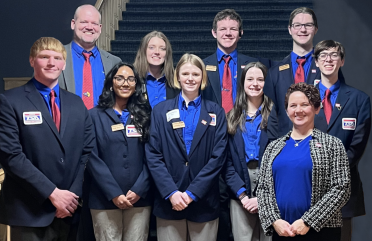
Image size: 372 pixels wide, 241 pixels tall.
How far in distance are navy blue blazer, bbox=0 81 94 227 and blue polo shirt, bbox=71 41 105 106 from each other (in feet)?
2.35

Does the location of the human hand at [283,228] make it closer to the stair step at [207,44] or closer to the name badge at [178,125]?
the name badge at [178,125]

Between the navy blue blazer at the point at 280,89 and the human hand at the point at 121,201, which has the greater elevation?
the navy blue blazer at the point at 280,89

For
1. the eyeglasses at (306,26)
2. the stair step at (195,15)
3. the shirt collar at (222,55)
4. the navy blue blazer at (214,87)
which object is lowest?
the navy blue blazer at (214,87)

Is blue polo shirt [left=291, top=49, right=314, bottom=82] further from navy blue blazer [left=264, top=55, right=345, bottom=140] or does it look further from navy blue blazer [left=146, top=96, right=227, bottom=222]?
navy blue blazer [left=146, top=96, right=227, bottom=222]

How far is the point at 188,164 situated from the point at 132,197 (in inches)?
16.0

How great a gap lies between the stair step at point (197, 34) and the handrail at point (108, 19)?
0.60 feet

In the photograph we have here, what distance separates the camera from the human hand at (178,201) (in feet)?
9.02

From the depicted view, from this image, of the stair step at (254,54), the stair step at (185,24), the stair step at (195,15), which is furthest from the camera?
the stair step at (195,15)

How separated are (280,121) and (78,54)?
1.57m

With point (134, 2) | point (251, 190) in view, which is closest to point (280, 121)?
point (251, 190)

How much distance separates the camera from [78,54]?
339cm

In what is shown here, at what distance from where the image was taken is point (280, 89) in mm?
3047

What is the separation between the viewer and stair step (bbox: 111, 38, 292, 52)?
5316 mm

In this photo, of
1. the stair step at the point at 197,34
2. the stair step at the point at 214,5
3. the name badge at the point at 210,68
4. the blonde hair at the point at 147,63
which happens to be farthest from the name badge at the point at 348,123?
the stair step at the point at 214,5
